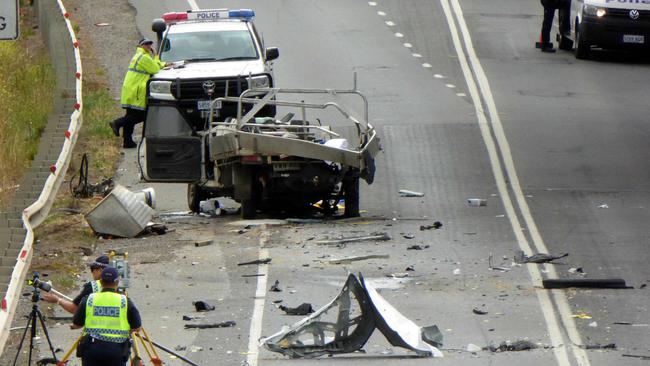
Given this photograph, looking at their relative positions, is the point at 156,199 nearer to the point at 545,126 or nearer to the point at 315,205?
the point at 315,205

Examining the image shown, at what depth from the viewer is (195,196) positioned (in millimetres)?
20844

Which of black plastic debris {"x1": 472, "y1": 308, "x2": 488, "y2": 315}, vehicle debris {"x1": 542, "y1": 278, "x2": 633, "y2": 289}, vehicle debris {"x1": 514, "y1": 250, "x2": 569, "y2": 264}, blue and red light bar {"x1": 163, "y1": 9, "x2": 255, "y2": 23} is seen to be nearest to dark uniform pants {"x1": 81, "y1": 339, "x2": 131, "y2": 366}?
black plastic debris {"x1": 472, "y1": 308, "x2": 488, "y2": 315}

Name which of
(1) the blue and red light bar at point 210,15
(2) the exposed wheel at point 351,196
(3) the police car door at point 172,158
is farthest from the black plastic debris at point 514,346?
(1) the blue and red light bar at point 210,15

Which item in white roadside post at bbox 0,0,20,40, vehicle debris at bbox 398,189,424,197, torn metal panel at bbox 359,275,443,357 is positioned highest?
white roadside post at bbox 0,0,20,40

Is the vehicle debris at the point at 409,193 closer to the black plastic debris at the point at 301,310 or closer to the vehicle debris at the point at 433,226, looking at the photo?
the vehicle debris at the point at 433,226

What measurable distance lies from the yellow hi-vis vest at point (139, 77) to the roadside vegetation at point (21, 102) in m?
1.75

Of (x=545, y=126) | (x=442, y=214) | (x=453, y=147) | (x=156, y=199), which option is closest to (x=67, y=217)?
(x=156, y=199)

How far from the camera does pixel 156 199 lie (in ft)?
73.0

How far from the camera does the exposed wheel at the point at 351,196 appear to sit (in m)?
19.4

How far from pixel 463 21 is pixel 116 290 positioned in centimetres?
2448

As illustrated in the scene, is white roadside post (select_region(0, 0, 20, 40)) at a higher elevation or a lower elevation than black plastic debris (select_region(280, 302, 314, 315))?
higher

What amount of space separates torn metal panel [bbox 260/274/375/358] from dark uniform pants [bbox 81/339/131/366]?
2.55 m

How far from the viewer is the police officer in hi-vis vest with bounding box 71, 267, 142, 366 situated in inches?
424

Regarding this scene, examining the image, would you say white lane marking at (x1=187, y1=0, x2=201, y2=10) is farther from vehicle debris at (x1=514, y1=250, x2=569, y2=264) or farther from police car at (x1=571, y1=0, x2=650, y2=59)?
vehicle debris at (x1=514, y1=250, x2=569, y2=264)
